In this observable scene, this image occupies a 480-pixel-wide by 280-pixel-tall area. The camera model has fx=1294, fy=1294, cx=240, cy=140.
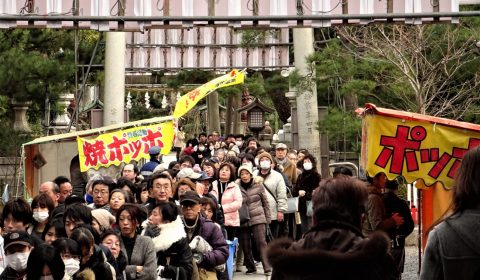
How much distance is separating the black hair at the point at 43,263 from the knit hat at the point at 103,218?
7.68ft

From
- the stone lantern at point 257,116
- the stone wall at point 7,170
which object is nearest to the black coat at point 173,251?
the stone wall at point 7,170

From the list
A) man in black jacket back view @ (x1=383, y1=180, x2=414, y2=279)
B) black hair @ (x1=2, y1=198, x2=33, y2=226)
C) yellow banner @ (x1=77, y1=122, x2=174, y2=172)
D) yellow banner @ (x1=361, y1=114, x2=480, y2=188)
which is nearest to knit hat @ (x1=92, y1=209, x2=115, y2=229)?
black hair @ (x1=2, y1=198, x2=33, y2=226)

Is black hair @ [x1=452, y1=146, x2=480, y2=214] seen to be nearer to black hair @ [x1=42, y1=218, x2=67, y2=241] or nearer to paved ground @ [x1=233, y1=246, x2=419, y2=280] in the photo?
black hair @ [x1=42, y1=218, x2=67, y2=241]

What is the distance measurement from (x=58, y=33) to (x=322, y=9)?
15.4 meters

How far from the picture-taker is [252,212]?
18203 mm

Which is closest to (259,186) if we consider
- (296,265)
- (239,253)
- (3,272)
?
(239,253)

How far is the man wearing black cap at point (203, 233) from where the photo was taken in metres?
12.1

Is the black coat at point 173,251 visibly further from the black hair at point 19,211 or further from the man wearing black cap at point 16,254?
the man wearing black cap at point 16,254

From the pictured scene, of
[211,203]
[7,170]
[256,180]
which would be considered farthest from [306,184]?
[7,170]

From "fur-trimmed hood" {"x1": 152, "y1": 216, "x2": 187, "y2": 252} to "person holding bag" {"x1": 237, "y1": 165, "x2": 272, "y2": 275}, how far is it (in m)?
7.03

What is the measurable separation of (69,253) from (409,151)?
14.5ft

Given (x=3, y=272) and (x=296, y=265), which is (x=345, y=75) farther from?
(x=296, y=265)

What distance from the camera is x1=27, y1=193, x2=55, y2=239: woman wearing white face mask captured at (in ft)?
37.6

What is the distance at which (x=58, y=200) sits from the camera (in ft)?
44.5
